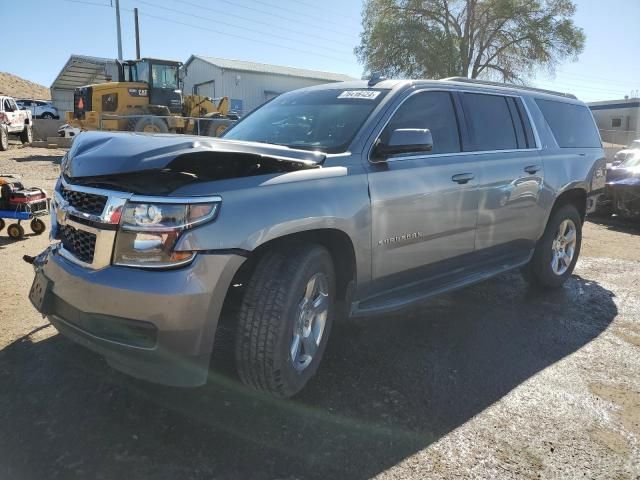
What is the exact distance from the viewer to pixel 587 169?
552cm

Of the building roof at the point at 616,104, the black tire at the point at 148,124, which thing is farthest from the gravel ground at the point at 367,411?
the building roof at the point at 616,104

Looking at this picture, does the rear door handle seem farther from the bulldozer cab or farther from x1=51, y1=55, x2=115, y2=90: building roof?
x1=51, y1=55, x2=115, y2=90: building roof

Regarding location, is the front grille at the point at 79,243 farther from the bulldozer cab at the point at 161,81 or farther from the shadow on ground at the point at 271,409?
the bulldozer cab at the point at 161,81

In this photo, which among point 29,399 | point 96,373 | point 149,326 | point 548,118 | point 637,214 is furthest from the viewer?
point 637,214

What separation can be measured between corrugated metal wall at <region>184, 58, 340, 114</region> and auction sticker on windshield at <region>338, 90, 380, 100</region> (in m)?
34.9

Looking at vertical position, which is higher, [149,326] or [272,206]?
[272,206]

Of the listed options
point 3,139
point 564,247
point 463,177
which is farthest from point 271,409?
point 3,139

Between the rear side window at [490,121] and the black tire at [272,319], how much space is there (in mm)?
2152

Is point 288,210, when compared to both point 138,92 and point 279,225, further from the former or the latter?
point 138,92

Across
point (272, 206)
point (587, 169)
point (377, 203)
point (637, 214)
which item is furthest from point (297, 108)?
point (637, 214)

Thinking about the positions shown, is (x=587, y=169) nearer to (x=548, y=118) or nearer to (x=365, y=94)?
(x=548, y=118)

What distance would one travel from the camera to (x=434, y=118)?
3.96m

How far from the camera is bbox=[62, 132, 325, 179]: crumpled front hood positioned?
2500 mm

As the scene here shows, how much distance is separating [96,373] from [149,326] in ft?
3.62
